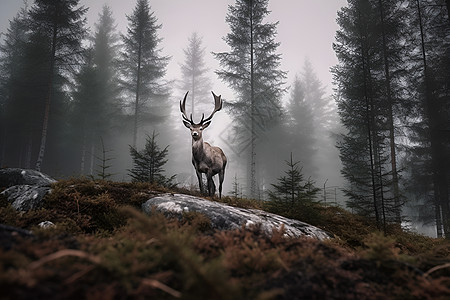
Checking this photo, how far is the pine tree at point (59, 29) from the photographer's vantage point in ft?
57.2

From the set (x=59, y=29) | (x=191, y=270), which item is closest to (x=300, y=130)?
(x=59, y=29)

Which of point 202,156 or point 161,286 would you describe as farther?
point 202,156

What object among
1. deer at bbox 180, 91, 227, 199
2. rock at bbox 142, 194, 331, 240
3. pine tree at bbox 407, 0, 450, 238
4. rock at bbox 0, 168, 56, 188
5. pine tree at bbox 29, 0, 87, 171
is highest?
pine tree at bbox 29, 0, 87, 171

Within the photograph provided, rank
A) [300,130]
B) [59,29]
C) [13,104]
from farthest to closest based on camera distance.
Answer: [300,130], [13,104], [59,29]

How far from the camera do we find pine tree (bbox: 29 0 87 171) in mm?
17422

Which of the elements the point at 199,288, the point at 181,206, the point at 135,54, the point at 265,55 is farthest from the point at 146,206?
the point at 135,54

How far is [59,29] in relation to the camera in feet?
58.8

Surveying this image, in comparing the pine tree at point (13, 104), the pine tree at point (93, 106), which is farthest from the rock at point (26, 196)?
the pine tree at point (13, 104)

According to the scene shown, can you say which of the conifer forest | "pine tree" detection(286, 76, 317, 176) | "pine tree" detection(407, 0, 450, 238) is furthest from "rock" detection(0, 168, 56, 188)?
"pine tree" detection(286, 76, 317, 176)

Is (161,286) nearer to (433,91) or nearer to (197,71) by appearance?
(433,91)

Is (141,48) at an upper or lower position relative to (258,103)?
upper

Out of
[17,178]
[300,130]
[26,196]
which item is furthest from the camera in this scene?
[300,130]

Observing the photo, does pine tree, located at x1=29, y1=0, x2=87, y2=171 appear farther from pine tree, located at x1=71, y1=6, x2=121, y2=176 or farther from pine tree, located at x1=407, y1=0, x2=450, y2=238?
pine tree, located at x1=407, y1=0, x2=450, y2=238

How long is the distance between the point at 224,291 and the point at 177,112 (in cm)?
4188
